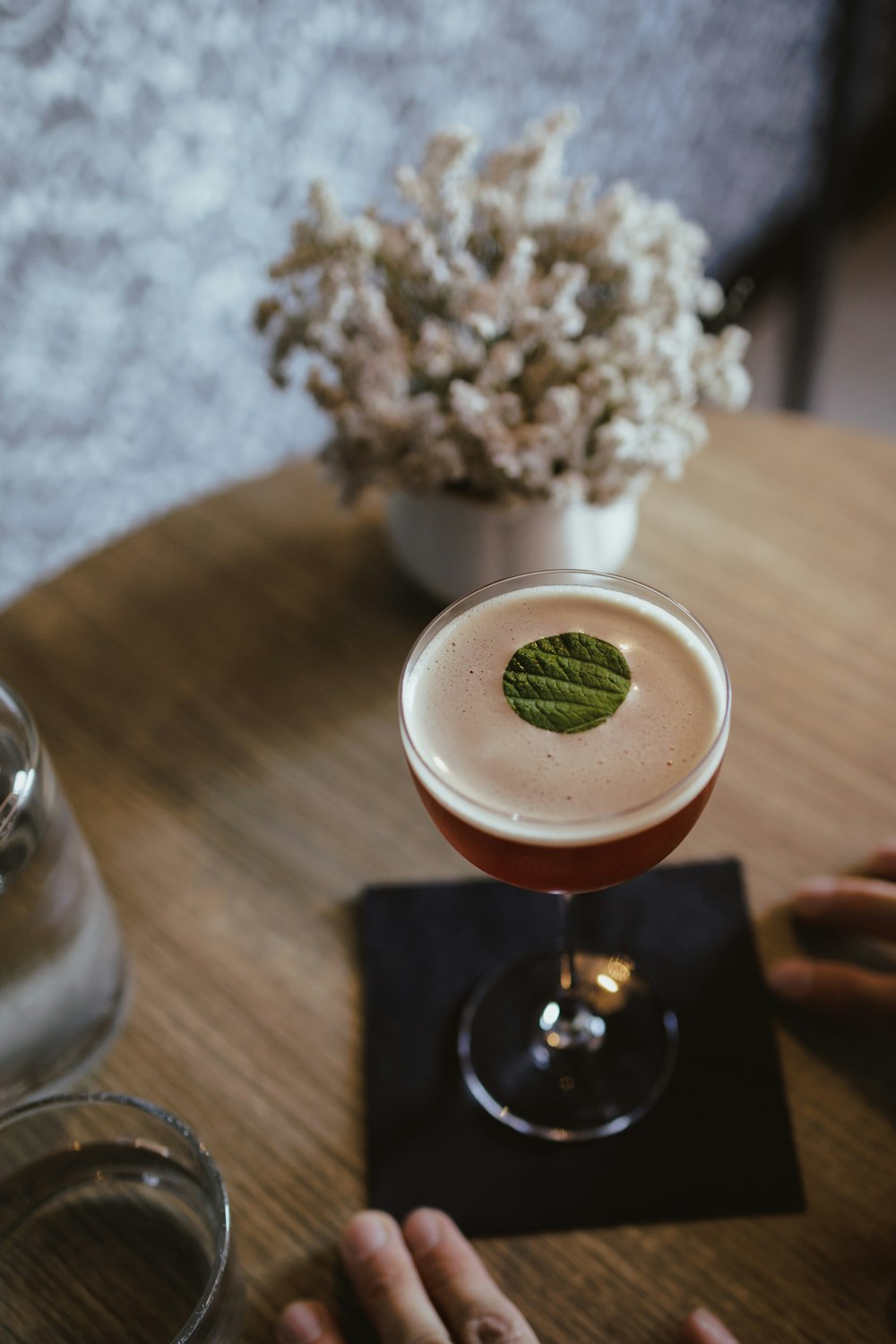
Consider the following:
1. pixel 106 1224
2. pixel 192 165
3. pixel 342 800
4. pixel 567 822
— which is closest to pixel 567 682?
pixel 567 822

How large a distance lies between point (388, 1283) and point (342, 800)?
40cm

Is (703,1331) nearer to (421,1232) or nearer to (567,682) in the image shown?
(421,1232)

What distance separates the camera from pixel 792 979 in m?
0.84

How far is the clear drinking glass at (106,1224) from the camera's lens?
68 centimetres

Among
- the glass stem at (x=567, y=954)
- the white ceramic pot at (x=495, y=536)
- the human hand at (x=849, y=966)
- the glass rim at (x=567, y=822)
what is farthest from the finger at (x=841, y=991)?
the white ceramic pot at (x=495, y=536)

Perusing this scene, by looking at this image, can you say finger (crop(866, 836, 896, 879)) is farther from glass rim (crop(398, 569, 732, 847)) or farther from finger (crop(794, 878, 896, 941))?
glass rim (crop(398, 569, 732, 847))

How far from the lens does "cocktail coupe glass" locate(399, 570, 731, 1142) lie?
65 centimetres

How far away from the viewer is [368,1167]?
2.60 ft

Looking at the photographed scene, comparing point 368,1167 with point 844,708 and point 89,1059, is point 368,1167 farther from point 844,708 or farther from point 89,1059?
point 844,708

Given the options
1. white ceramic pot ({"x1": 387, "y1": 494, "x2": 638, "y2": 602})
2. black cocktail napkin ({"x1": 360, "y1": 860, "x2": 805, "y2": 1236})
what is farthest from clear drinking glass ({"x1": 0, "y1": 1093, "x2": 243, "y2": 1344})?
white ceramic pot ({"x1": 387, "y1": 494, "x2": 638, "y2": 602})

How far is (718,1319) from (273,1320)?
28 cm

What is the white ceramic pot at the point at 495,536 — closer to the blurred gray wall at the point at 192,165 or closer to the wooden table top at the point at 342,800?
the wooden table top at the point at 342,800

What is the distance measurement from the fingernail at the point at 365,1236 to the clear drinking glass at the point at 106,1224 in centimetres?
8

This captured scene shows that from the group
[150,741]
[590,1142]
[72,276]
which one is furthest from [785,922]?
[72,276]
